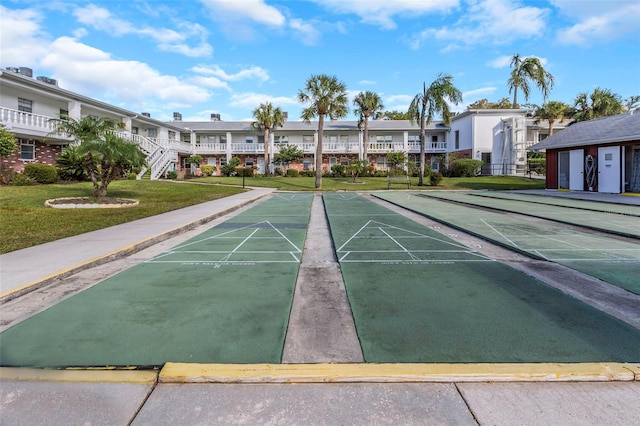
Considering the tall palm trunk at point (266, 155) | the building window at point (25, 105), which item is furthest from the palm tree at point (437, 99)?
the building window at point (25, 105)

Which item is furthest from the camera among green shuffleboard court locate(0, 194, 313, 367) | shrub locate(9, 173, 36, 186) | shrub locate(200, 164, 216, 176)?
shrub locate(200, 164, 216, 176)

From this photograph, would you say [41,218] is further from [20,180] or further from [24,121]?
[24,121]

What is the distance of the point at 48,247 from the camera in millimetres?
7617

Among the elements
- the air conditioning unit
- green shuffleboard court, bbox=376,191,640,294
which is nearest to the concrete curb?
green shuffleboard court, bbox=376,191,640,294

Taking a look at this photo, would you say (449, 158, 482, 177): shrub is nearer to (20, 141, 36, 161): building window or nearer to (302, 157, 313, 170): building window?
(302, 157, 313, 170): building window

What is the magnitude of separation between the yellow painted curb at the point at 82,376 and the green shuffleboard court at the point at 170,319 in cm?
13

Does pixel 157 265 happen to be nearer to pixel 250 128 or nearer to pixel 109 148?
pixel 109 148

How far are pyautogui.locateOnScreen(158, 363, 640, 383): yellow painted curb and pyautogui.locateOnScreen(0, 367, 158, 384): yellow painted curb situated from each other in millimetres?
153

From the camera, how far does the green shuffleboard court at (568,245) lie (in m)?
5.98

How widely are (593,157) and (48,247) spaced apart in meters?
29.0

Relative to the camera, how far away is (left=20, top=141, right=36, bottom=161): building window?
25.6m

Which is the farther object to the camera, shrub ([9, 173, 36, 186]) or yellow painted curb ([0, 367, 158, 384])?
shrub ([9, 173, 36, 186])

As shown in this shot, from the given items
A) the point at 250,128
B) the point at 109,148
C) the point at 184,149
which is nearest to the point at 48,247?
the point at 109,148

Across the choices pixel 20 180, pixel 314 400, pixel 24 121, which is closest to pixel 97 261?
pixel 314 400
